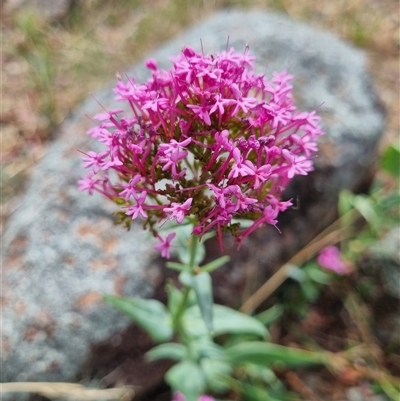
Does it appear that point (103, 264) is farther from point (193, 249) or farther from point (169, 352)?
point (193, 249)

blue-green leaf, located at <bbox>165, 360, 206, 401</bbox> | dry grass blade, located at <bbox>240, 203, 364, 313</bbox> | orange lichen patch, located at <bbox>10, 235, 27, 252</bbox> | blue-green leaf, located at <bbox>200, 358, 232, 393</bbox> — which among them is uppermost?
orange lichen patch, located at <bbox>10, 235, 27, 252</bbox>

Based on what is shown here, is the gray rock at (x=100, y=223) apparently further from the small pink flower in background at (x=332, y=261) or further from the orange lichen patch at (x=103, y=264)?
the small pink flower in background at (x=332, y=261)

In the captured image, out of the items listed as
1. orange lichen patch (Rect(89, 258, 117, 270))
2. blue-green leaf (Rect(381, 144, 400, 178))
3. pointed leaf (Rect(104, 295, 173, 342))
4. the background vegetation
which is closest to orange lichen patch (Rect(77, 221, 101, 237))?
orange lichen patch (Rect(89, 258, 117, 270))

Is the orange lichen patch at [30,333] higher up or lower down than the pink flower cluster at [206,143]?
lower down

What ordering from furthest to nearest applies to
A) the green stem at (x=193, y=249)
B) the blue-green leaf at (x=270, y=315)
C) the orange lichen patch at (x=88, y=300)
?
the blue-green leaf at (x=270, y=315) < the orange lichen patch at (x=88, y=300) < the green stem at (x=193, y=249)

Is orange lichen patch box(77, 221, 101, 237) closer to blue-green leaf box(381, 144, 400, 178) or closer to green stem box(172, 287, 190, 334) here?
green stem box(172, 287, 190, 334)

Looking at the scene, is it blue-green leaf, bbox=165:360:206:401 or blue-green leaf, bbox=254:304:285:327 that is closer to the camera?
blue-green leaf, bbox=165:360:206:401

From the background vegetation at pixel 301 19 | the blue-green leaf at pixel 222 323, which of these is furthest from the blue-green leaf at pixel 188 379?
the background vegetation at pixel 301 19

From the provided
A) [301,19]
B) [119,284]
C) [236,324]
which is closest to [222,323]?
[236,324]
